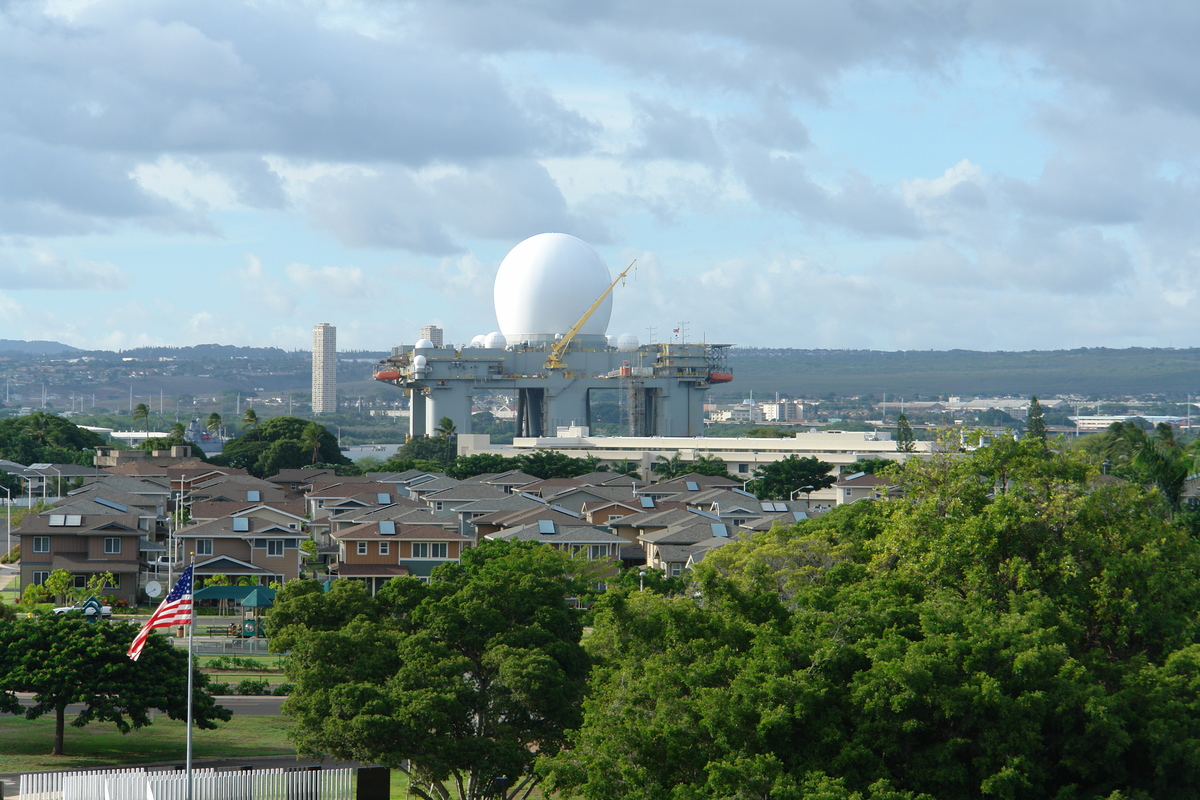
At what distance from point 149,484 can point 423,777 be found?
2481 inches

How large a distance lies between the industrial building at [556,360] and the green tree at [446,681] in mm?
104640

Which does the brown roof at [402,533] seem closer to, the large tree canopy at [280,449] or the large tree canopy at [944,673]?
the large tree canopy at [944,673]

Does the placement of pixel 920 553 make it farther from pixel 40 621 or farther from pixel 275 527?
pixel 275 527

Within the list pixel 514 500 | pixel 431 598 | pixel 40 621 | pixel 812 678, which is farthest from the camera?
pixel 514 500

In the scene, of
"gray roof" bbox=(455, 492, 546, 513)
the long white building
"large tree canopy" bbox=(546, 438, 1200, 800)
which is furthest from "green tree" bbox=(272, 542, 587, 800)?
the long white building

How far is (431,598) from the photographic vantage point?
118 feet

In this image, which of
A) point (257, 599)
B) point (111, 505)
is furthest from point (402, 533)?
point (111, 505)

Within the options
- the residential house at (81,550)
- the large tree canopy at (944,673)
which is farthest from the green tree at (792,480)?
the large tree canopy at (944,673)

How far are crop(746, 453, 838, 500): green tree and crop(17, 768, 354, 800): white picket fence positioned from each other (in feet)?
233

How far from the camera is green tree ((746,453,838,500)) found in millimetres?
99875

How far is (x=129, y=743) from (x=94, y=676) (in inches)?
128

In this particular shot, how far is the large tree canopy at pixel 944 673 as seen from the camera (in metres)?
23.8

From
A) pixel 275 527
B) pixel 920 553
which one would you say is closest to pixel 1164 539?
pixel 920 553

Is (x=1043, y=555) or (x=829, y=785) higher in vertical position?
(x=1043, y=555)
